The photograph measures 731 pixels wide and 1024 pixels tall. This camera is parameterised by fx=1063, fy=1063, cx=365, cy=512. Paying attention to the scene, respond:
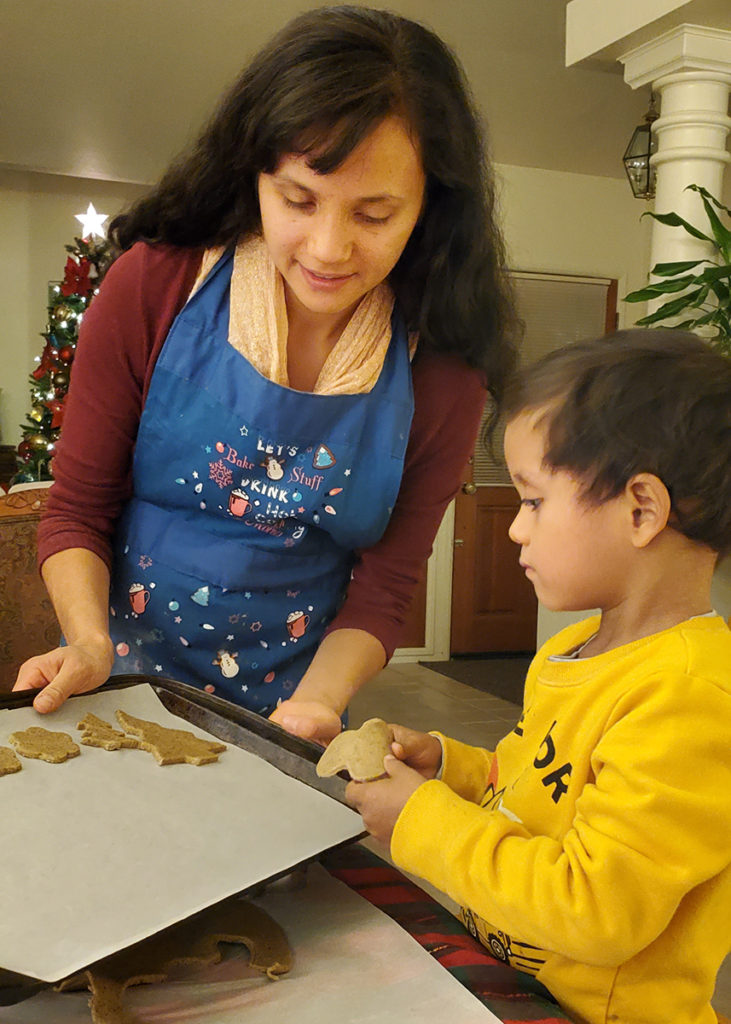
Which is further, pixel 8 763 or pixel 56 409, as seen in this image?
pixel 56 409

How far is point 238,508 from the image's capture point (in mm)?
1205

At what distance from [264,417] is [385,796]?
1.75 feet

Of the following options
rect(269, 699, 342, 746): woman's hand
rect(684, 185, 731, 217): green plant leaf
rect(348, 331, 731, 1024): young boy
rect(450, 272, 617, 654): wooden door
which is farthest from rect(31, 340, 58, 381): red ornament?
rect(348, 331, 731, 1024): young boy

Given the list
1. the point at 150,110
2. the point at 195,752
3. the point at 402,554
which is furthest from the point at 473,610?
the point at 195,752

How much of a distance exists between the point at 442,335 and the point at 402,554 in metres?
0.27

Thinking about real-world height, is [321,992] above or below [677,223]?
below

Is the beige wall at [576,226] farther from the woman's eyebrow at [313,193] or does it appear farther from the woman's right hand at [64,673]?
the woman's right hand at [64,673]

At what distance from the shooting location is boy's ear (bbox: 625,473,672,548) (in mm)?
742

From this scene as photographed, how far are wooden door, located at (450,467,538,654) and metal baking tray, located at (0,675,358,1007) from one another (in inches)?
209

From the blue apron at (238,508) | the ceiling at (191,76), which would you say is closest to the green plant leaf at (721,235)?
the ceiling at (191,76)

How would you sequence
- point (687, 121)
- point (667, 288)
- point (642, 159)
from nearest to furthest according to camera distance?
point (667, 288)
point (687, 121)
point (642, 159)

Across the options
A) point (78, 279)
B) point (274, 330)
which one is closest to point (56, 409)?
point (78, 279)

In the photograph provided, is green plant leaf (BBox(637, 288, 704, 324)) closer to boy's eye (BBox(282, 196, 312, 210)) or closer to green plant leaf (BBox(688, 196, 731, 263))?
green plant leaf (BBox(688, 196, 731, 263))

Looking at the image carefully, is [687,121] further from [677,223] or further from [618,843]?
[618,843]
